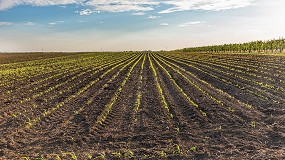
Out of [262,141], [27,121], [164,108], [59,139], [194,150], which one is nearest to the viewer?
[194,150]

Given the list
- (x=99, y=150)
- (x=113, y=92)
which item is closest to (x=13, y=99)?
(x=113, y=92)

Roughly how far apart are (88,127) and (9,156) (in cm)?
275

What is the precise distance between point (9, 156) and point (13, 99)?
7679mm

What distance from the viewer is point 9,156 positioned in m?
7.44

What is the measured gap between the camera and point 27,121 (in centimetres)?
1055

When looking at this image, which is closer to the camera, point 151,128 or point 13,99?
point 151,128

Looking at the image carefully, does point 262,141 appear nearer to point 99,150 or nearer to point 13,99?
point 99,150

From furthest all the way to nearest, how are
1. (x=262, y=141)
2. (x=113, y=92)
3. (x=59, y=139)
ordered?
1. (x=113, y=92)
2. (x=59, y=139)
3. (x=262, y=141)

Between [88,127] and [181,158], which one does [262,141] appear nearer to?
[181,158]

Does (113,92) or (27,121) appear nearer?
(27,121)

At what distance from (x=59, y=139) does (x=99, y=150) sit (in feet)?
5.34

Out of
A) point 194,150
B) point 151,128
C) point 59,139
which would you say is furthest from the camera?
point 151,128

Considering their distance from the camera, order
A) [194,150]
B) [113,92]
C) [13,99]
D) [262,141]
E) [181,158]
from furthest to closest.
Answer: [113,92], [13,99], [262,141], [194,150], [181,158]

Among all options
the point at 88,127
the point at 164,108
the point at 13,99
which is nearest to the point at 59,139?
the point at 88,127
